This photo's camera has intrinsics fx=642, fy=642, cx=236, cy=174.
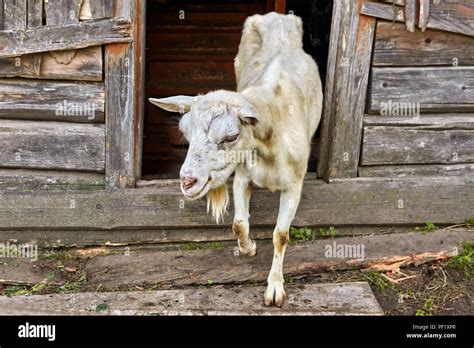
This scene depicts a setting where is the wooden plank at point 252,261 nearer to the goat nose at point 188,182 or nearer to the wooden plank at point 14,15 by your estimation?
the goat nose at point 188,182

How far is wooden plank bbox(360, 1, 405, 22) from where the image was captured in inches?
226

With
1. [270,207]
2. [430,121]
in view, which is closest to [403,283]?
[270,207]

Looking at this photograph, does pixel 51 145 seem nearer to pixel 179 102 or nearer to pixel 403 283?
pixel 179 102

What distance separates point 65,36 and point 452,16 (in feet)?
11.3

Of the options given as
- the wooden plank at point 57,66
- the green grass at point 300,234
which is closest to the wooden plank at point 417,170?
the green grass at point 300,234

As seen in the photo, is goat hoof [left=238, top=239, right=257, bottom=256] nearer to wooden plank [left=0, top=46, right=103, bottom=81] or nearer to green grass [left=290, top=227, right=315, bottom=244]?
green grass [left=290, top=227, right=315, bottom=244]

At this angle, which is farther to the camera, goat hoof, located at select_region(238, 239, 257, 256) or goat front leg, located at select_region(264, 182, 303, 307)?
goat hoof, located at select_region(238, 239, 257, 256)

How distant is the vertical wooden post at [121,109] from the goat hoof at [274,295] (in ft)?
5.58

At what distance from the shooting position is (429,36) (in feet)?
19.5

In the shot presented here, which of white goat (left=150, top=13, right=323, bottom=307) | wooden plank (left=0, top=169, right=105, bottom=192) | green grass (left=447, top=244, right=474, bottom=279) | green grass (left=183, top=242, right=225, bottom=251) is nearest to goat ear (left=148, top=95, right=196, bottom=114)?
white goat (left=150, top=13, right=323, bottom=307)

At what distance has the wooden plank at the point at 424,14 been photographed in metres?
5.68

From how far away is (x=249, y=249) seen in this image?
19.0 feet

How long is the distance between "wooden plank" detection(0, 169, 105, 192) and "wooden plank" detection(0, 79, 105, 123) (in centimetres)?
57
